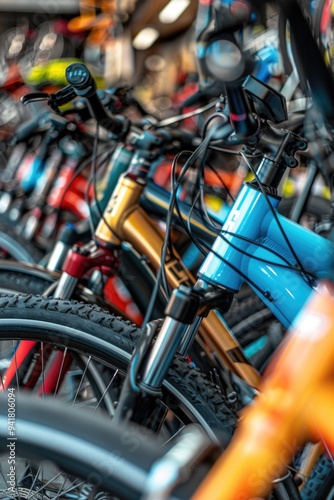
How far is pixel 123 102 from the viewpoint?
1.91 meters

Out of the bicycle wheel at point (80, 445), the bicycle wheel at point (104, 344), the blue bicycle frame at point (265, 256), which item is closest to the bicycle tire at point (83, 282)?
the bicycle wheel at point (104, 344)

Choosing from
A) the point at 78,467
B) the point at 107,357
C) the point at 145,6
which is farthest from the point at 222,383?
the point at 145,6

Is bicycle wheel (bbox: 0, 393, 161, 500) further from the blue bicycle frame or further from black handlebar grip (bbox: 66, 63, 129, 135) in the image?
black handlebar grip (bbox: 66, 63, 129, 135)

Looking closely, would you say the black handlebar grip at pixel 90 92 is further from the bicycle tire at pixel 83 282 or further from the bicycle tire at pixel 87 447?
the bicycle tire at pixel 87 447

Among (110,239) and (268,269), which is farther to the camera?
(110,239)

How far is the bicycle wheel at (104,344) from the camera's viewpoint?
1251 mm

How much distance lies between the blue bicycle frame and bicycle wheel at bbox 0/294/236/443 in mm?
178

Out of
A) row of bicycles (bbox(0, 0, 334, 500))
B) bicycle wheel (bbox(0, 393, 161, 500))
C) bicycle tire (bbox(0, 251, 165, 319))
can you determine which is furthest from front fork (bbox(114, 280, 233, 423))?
bicycle tire (bbox(0, 251, 165, 319))

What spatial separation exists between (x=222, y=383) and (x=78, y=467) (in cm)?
75

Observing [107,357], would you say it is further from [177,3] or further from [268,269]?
[177,3]

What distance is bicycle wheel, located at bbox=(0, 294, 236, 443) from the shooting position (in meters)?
1.25

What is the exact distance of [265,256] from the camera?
1300 mm

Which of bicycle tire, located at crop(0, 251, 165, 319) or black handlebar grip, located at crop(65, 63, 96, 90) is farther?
bicycle tire, located at crop(0, 251, 165, 319)

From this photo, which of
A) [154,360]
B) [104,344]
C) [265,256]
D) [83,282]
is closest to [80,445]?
[154,360]
